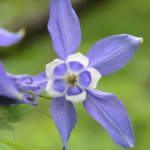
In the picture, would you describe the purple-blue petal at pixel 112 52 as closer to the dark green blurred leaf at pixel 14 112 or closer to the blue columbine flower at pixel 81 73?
the blue columbine flower at pixel 81 73

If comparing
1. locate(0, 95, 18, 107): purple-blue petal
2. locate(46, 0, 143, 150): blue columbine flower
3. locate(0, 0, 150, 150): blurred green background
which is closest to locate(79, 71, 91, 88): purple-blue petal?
locate(46, 0, 143, 150): blue columbine flower

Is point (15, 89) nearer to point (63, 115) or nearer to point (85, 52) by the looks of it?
point (63, 115)

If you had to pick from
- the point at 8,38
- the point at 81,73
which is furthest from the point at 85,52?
the point at 8,38

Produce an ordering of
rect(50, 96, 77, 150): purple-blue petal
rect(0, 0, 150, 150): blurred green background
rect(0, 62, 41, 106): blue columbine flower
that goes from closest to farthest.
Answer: rect(0, 62, 41, 106): blue columbine flower, rect(50, 96, 77, 150): purple-blue petal, rect(0, 0, 150, 150): blurred green background

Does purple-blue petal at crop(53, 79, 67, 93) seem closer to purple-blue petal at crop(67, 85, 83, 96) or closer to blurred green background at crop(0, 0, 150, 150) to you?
purple-blue petal at crop(67, 85, 83, 96)

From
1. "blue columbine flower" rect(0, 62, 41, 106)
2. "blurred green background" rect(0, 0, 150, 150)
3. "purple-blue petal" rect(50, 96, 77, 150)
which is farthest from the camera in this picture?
"blurred green background" rect(0, 0, 150, 150)

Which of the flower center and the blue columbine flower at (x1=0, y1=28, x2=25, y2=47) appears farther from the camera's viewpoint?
the flower center

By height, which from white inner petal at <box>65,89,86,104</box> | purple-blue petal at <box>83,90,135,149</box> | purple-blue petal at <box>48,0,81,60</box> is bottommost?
purple-blue petal at <box>83,90,135,149</box>
